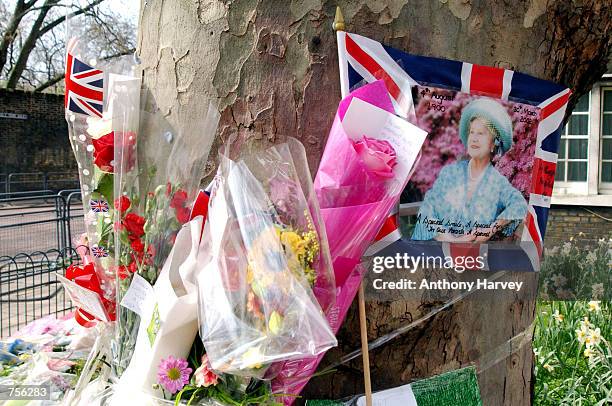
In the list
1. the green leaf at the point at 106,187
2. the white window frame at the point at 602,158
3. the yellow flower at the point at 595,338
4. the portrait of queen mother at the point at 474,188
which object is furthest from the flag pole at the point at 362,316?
the white window frame at the point at 602,158

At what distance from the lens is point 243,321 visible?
130 cm

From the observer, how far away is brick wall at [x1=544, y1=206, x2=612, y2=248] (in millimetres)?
9625

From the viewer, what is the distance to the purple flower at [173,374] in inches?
56.1

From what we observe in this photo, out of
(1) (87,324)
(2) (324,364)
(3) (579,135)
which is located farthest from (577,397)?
(3) (579,135)

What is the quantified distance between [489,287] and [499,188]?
0.94ft

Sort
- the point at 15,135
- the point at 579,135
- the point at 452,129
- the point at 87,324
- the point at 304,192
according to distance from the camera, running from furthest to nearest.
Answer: the point at 15,135, the point at 579,135, the point at 87,324, the point at 452,129, the point at 304,192

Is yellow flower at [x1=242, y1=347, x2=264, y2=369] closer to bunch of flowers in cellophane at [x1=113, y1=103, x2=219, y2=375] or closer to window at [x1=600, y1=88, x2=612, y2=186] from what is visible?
bunch of flowers in cellophane at [x1=113, y1=103, x2=219, y2=375]

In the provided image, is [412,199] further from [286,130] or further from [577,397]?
[577,397]

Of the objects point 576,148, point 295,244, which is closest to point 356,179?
point 295,244

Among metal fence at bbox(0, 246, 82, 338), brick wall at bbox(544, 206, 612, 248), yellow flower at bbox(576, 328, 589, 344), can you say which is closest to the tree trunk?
yellow flower at bbox(576, 328, 589, 344)

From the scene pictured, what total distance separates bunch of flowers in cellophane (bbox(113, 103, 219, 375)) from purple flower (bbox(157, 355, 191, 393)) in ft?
0.66

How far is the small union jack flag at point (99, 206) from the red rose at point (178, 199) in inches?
10.9

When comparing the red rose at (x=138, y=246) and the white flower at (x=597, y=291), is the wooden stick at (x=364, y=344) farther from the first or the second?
the white flower at (x=597, y=291)

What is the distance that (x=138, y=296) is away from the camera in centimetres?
156
